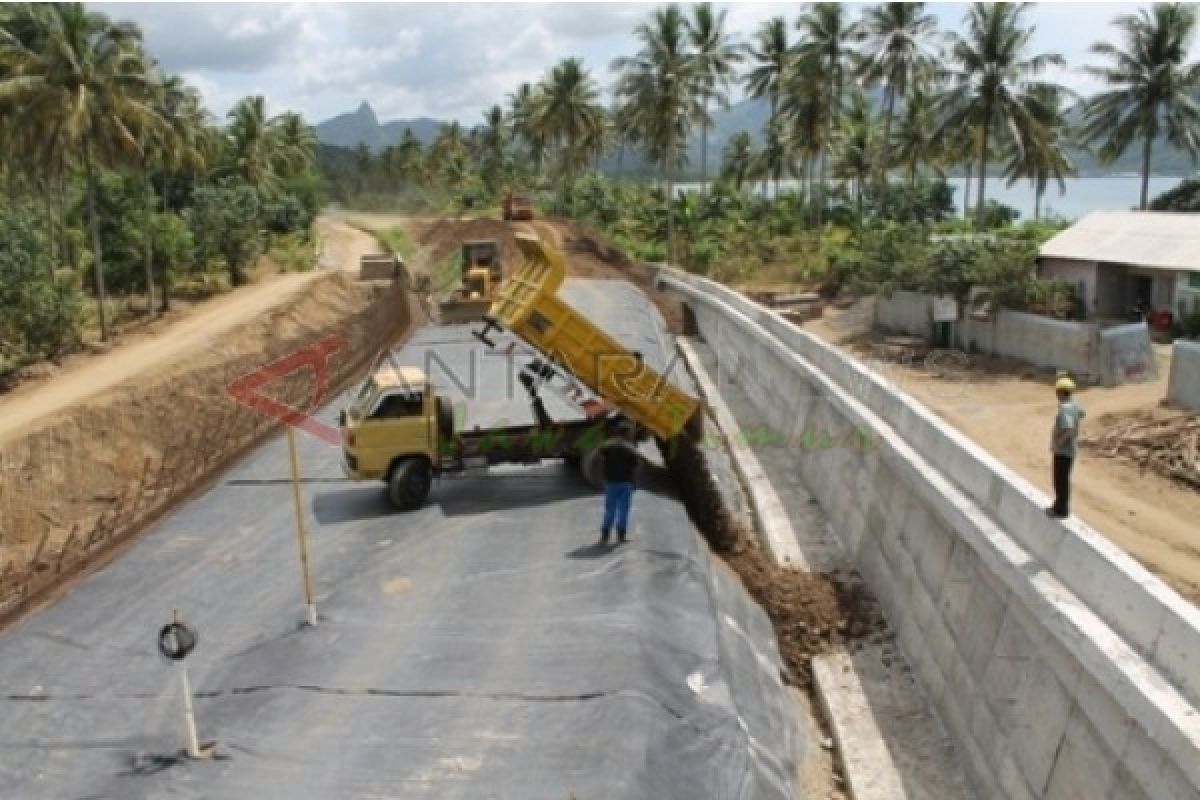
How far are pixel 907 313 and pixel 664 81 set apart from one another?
81.6 feet

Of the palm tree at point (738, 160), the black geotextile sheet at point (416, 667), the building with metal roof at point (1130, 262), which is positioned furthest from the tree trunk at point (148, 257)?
the palm tree at point (738, 160)

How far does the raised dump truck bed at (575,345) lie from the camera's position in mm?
15062

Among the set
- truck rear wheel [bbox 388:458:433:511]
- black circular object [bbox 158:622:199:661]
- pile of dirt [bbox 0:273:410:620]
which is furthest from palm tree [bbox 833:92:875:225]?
black circular object [bbox 158:622:199:661]

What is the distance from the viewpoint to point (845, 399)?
18.7 metres

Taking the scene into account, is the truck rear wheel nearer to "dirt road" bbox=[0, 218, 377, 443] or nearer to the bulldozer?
"dirt road" bbox=[0, 218, 377, 443]

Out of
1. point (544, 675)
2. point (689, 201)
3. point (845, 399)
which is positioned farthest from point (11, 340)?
point (689, 201)

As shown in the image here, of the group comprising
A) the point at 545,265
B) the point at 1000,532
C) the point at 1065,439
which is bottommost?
the point at 1000,532

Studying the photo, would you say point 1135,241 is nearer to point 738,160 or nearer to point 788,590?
point 788,590

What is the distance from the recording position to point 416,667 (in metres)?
9.81

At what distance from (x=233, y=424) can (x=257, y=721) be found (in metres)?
15.0

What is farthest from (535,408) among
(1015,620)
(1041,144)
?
(1041,144)

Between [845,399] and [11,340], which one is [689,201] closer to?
[11,340]

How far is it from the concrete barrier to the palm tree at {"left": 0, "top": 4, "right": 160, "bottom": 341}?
99.6 feet

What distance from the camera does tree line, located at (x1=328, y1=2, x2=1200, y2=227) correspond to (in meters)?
43.0
